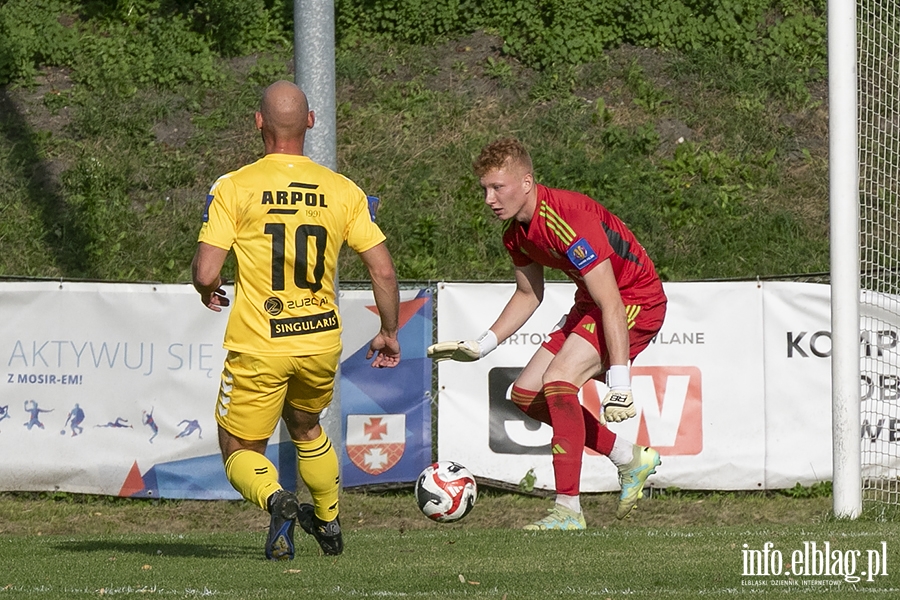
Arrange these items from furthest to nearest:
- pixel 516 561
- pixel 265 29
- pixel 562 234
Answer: pixel 265 29 → pixel 562 234 → pixel 516 561

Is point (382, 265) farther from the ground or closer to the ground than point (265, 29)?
closer to the ground

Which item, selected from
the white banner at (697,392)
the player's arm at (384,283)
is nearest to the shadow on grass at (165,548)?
the player's arm at (384,283)

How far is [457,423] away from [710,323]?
7.79ft

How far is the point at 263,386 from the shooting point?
18.5 ft

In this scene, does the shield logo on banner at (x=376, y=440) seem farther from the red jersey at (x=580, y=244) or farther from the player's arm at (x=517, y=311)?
the red jersey at (x=580, y=244)

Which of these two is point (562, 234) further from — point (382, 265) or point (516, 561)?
point (516, 561)

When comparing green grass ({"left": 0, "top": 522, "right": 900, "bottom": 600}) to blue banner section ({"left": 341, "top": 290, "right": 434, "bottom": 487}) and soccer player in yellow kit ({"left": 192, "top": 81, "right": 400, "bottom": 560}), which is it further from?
blue banner section ({"left": 341, "top": 290, "right": 434, "bottom": 487})

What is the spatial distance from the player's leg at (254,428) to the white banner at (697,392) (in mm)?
4849

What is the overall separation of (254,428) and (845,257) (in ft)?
13.4

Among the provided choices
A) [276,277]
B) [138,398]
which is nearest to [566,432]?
[276,277]

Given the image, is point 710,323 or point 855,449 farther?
point 710,323

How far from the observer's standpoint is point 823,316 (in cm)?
1060

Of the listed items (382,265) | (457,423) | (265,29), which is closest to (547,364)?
(382,265)

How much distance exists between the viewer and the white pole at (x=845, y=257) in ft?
25.3
